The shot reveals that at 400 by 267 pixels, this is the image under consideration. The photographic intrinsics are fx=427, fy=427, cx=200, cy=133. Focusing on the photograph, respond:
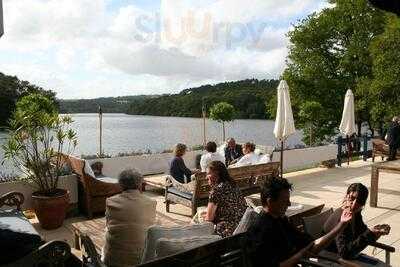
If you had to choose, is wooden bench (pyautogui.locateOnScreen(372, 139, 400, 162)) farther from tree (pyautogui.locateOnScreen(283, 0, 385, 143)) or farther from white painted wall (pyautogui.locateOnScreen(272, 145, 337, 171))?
tree (pyautogui.locateOnScreen(283, 0, 385, 143))

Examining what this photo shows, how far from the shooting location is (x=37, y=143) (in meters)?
6.63

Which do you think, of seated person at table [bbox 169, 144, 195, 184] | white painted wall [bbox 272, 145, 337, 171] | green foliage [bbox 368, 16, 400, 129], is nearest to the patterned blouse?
seated person at table [bbox 169, 144, 195, 184]

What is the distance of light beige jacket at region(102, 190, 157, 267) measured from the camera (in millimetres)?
3621

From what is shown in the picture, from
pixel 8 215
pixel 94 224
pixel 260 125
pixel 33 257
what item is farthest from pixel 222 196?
pixel 260 125

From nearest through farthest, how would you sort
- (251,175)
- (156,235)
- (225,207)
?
(156,235), (225,207), (251,175)

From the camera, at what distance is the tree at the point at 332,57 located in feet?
81.7

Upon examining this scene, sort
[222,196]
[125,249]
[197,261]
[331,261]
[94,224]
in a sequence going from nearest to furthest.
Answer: [197,261]
[331,261]
[125,249]
[222,196]
[94,224]

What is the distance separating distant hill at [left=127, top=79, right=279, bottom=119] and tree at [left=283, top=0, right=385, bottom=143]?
42.2ft

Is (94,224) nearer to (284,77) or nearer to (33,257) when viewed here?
(33,257)

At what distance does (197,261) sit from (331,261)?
4.06 feet

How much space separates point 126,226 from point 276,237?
1336 millimetres

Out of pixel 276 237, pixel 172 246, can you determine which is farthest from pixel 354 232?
pixel 172 246

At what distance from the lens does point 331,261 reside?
10.8ft

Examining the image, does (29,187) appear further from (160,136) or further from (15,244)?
(160,136)
